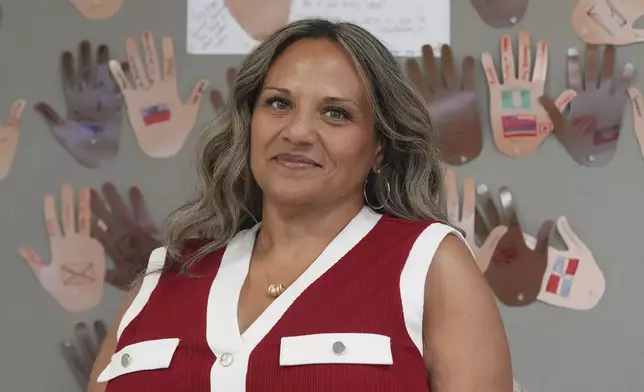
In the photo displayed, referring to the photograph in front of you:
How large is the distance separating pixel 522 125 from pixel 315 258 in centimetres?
57

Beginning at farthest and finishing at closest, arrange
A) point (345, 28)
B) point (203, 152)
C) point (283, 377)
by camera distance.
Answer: point (203, 152) < point (345, 28) < point (283, 377)

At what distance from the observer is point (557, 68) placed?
144cm

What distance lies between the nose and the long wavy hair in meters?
0.10

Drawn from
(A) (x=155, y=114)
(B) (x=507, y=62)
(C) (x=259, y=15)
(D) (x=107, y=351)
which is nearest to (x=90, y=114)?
(A) (x=155, y=114)

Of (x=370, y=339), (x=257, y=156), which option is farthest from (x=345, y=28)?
(x=370, y=339)

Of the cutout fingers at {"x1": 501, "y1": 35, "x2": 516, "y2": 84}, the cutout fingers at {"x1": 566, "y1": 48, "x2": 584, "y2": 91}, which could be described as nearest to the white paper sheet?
the cutout fingers at {"x1": 501, "y1": 35, "x2": 516, "y2": 84}

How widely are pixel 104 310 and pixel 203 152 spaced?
1.54 ft

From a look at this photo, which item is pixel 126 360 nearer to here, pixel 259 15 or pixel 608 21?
pixel 259 15

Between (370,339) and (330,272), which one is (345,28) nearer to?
(330,272)

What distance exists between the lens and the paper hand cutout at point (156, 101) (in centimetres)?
149

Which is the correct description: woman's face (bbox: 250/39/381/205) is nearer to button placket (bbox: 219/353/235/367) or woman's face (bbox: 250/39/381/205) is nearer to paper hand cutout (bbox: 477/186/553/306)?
button placket (bbox: 219/353/235/367)

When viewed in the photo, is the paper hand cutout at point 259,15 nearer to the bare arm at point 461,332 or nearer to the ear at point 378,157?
the ear at point 378,157

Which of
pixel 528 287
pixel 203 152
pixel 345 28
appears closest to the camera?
pixel 345 28

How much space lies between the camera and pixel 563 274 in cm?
142
